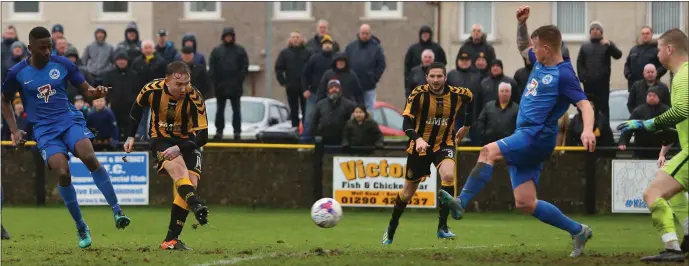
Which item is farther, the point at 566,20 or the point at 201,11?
the point at 201,11

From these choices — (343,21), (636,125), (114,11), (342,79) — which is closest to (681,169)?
(636,125)

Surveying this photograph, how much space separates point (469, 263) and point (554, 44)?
2.33m

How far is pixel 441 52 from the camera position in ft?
79.2

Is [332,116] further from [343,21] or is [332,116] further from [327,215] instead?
[343,21]

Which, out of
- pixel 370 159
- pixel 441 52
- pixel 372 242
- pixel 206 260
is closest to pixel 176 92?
pixel 206 260

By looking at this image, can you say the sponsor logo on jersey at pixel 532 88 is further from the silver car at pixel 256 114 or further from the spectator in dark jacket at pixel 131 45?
the silver car at pixel 256 114

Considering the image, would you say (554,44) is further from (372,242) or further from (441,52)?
(441,52)

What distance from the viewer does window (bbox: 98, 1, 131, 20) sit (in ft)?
134

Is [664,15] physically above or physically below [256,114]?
above

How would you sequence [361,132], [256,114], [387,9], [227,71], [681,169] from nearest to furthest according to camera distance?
[681,169], [361,132], [227,71], [256,114], [387,9]

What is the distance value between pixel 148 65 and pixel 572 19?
1780 centimetres

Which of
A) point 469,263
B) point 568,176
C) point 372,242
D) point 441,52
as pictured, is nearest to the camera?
point 469,263

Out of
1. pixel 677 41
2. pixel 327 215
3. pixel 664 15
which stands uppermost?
pixel 664 15

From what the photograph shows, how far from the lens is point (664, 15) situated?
37.3 meters
